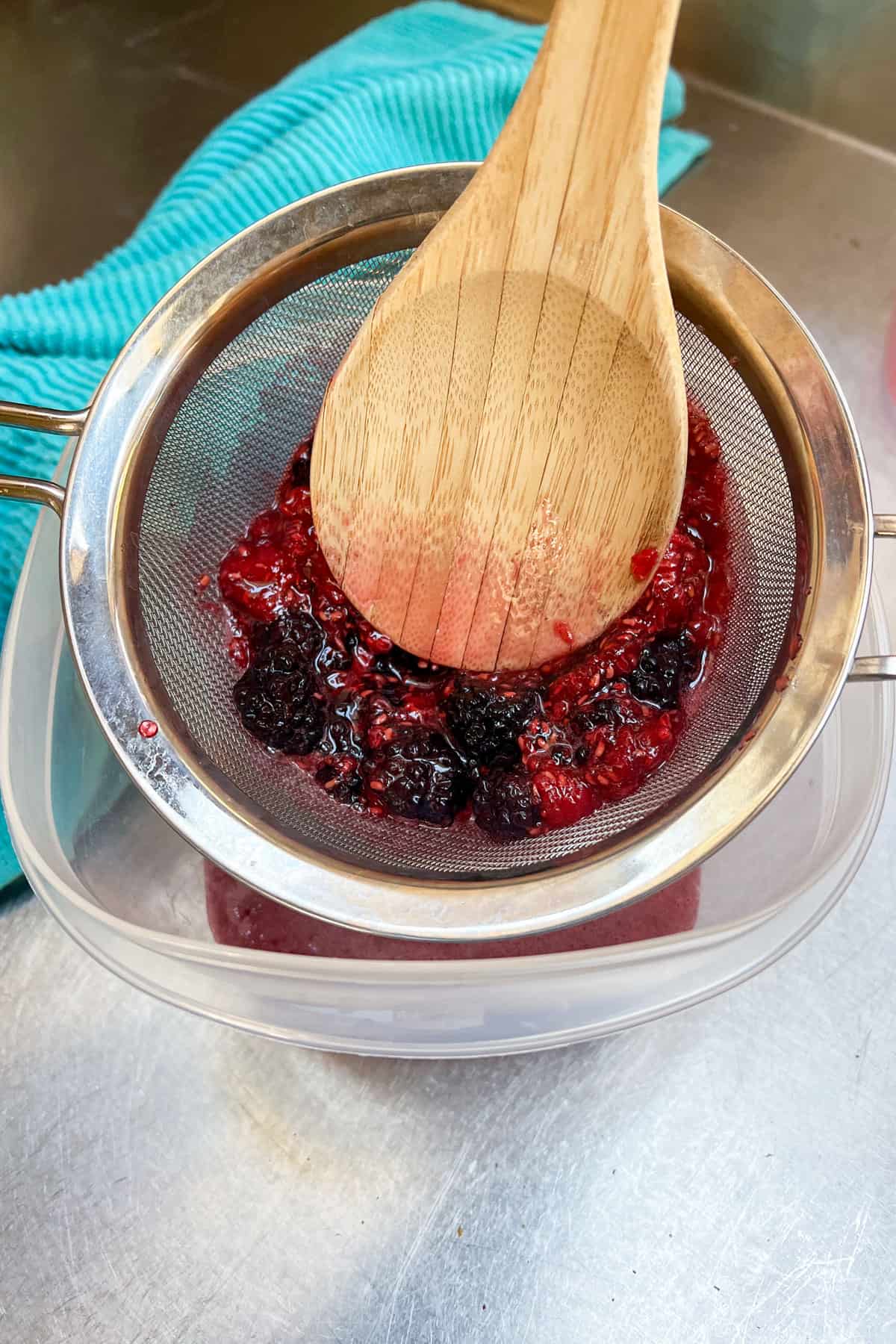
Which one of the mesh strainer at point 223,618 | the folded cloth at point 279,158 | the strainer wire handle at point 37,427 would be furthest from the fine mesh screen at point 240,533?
the folded cloth at point 279,158

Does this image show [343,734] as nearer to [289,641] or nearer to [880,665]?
[289,641]

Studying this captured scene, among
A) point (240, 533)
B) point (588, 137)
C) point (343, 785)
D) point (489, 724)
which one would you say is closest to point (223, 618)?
point (240, 533)

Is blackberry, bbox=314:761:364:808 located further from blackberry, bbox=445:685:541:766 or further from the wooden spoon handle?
the wooden spoon handle

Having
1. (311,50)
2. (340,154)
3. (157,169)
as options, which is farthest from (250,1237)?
(311,50)

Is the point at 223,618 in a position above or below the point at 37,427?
below

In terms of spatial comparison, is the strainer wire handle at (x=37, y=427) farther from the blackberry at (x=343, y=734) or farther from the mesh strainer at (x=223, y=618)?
the blackberry at (x=343, y=734)

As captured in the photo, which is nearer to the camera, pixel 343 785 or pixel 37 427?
pixel 37 427

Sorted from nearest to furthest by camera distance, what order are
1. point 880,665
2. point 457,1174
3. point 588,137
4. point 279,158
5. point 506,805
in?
point 588,137 < point 880,665 < point 506,805 < point 457,1174 < point 279,158

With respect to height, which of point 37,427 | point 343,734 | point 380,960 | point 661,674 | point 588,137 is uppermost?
point 588,137

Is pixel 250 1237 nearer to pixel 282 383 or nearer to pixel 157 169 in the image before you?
pixel 282 383
